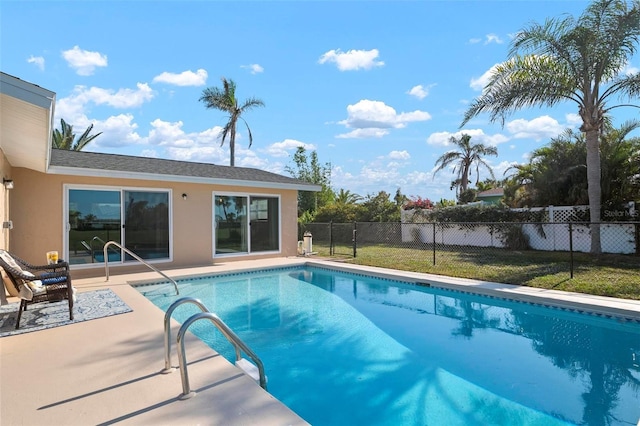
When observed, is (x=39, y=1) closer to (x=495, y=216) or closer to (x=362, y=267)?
(x=362, y=267)

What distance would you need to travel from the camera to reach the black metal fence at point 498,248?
9.06 m

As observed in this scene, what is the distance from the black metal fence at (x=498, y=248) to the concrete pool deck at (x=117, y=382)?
13.1 ft

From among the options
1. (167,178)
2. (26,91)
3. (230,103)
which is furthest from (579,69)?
(230,103)

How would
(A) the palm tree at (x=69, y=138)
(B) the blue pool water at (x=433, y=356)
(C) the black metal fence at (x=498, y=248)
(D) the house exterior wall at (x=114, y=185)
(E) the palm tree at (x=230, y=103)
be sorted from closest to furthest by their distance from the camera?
(B) the blue pool water at (x=433, y=356) → (D) the house exterior wall at (x=114, y=185) → (C) the black metal fence at (x=498, y=248) → (E) the palm tree at (x=230, y=103) → (A) the palm tree at (x=69, y=138)

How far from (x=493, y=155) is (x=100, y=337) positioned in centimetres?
2737

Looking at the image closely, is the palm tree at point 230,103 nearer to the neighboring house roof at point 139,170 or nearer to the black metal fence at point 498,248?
the black metal fence at point 498,248

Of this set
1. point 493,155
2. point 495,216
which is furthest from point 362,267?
point 493,155

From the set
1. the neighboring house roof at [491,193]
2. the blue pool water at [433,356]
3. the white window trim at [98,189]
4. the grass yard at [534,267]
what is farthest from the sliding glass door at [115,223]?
the neighboring house roof at [491,193]

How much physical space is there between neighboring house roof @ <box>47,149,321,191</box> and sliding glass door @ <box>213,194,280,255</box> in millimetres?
672

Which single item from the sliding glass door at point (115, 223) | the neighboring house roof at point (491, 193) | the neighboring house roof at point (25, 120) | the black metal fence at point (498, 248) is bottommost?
the black metal fence at point (498, 248)

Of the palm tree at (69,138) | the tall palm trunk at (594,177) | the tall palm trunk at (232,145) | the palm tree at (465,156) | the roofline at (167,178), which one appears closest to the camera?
the roofline at (167,178)

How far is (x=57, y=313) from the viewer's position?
5395 mm

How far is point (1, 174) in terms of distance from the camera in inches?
261

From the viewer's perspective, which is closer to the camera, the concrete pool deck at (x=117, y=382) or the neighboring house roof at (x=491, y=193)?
the concrete pool deck at (x=117, y=382)
